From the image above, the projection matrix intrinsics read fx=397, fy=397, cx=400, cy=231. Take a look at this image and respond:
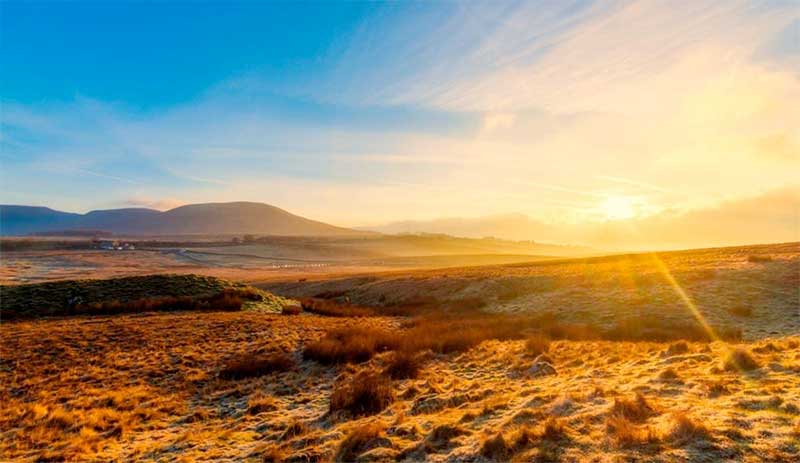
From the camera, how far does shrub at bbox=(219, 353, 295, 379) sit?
1408cm

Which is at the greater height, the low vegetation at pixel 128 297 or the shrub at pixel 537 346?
the shrub at pixel 537 346

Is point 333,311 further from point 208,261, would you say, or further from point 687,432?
point 208,261

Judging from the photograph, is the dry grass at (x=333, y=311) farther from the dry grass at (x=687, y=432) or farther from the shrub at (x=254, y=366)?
the dry grass at (x=687, y=432)

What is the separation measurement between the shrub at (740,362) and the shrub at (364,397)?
8.97m

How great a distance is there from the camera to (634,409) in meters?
7.79

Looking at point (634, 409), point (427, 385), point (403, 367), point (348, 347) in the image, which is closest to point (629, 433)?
point (634, 409)

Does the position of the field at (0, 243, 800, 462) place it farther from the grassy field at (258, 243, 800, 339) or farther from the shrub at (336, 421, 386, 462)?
the grassy field at (258, 243, 800, 339)

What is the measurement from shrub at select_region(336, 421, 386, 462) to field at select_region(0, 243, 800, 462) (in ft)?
0.10

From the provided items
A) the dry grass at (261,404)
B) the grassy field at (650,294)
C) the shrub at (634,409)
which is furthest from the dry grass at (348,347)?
the grassy field at (650,294)

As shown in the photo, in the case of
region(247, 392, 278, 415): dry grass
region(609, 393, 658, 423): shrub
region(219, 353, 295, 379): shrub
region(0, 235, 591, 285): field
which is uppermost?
region(609, 393, 658, 423): shrub

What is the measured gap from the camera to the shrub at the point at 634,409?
7582 millimetres

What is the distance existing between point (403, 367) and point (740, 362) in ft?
31.0

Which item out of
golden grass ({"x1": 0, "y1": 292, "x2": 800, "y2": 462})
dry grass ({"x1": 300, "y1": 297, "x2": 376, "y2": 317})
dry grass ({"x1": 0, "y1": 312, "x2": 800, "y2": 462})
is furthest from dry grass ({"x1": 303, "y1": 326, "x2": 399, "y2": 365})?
dry grass ({"x1": 300, "y1": 297, "x2": 376, "y2": 317})

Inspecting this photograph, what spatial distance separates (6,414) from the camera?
425 inches
